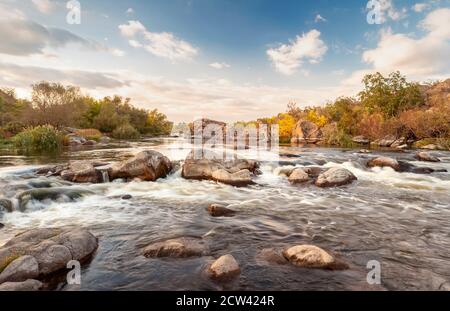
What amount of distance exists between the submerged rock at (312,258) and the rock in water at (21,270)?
13.7ft

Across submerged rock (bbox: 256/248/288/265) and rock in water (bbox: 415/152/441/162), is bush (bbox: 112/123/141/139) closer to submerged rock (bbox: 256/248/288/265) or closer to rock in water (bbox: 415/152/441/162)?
rock in water (bbox: 415/152/441/162)

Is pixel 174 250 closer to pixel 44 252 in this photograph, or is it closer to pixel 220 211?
pixel 44 252

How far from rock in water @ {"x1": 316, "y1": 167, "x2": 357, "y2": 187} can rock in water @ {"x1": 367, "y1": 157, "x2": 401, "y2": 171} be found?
175 inches

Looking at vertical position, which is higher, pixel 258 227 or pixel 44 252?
pixel 44 252

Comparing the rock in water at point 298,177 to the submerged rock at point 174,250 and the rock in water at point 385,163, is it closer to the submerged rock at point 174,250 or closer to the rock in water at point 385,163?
the rock in water at point 385,163

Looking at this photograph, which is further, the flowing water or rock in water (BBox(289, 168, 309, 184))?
rock in water (BBox(289, 168, 309, 184))

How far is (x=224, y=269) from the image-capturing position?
4.50 meters

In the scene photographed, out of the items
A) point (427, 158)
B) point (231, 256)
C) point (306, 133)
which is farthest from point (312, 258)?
point (306, 133)

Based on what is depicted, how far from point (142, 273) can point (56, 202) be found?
18.7ft

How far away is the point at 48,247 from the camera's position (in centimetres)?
480

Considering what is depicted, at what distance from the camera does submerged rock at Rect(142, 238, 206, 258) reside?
5.20 metres

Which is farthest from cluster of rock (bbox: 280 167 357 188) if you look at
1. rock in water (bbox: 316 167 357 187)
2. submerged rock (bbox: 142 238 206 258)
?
submerged rock (bbox: 142 238 206 258)

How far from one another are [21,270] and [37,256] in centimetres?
37
